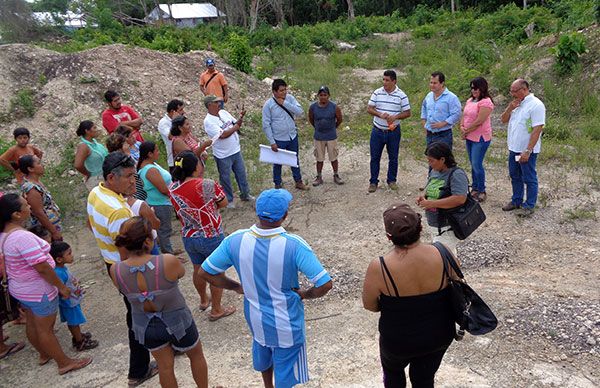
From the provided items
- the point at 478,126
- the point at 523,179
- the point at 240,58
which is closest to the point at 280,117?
the point at 478,126

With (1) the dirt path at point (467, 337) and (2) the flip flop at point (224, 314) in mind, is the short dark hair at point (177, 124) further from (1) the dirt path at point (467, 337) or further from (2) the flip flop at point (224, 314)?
(2) the flip flop at point (224, 314)

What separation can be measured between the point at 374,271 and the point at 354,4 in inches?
1486

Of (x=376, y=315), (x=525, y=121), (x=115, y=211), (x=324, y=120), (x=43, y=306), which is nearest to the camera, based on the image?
(x=115, y=211)

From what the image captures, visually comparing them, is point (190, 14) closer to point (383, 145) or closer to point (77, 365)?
point (383, 145)

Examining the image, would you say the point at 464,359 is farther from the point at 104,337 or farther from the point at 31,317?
the point at 31,317

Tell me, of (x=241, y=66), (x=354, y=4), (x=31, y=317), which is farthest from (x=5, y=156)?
(x=354, y=4)

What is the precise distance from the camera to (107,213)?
12.2 feet

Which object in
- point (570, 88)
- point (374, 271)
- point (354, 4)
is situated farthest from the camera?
point (354, 4)

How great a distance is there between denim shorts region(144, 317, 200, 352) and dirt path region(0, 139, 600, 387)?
84 centimetres

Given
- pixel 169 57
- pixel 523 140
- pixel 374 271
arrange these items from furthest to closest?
1. pixel 169 57
2. pixel 523 140
3. pixel 374 271

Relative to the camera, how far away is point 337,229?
637 centimetres

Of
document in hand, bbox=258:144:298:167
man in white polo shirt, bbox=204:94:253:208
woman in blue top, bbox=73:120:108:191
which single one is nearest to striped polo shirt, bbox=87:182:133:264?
woman in blue top, bbox=73:120:108:191

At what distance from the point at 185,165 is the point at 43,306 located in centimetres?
167

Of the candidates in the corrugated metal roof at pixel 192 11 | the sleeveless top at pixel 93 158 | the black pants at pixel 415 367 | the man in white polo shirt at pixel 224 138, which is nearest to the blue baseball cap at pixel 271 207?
the black pants at pixel 415 367
